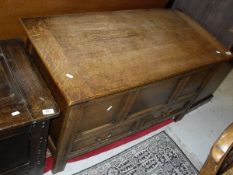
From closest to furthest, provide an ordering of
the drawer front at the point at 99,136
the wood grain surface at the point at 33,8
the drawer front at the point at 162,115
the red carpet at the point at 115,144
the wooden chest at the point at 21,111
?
the wooden chest at the point at 21,111
the wood grain surface at the point at 33,8
the drawer front at the point at 99,136
the red carpet at the point at 115,144
the drawer front at the point at 162,115

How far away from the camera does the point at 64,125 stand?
127 cm

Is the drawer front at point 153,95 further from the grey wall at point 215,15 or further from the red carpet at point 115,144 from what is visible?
the grey wall at point 215,15

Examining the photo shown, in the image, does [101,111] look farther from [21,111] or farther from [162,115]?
[162,115]

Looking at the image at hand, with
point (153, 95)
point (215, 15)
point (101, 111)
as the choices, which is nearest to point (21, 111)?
point (101, 111)

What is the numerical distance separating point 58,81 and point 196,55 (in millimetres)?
932

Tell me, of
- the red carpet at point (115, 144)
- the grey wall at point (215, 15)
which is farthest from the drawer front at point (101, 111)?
the grey wall at point (215, 15)

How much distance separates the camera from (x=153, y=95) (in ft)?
5.37

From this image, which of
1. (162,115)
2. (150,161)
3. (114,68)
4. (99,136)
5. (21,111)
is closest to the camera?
(21,111)

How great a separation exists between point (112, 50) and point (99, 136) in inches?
19.9

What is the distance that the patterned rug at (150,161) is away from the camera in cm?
172

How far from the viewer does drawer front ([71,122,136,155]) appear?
4.88 feet

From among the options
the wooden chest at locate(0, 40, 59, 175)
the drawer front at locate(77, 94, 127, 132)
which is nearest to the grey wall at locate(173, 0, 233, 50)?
the drawer front at locate(77, 94, 127, 132)

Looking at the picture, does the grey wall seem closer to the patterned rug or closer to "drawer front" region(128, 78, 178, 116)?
"drawer front" region(128, 78, 178, 116)

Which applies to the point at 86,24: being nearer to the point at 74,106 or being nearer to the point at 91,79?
the point at 91,79
